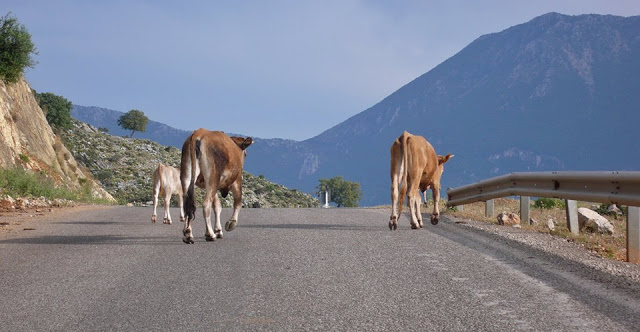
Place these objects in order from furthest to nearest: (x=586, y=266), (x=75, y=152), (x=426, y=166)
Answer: (x=75, y=152)
(x=426, y=166)
(x=586, y=266)

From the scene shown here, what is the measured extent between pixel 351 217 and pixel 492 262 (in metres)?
7.07

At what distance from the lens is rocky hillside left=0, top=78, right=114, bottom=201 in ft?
96.6

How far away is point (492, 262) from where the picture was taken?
271 inches

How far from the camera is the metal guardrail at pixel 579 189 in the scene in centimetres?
752

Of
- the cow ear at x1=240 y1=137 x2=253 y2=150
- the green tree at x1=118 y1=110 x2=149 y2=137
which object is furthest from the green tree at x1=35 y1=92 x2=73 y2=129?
the cow ear at x1=240 y1=137 x2=253 y2=150

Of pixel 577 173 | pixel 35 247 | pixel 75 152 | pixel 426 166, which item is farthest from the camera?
pixel 75 152

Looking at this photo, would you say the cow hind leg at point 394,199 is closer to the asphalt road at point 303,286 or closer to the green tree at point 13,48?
the asphalt road at point 303,286

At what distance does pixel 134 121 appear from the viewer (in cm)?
11981

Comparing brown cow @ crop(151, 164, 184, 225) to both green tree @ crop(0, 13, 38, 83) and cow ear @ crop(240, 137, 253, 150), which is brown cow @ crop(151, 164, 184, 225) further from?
green tree @ crop(0, 13, 38, 83)

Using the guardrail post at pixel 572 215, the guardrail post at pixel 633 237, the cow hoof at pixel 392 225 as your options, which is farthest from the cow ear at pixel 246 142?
the guardrail post at pixel 633 237

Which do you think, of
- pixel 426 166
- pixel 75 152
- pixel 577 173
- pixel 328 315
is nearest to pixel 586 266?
pixel 577 173

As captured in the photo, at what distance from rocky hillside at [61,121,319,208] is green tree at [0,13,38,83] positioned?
26389 millimetres

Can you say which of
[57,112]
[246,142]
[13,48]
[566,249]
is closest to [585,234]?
[566,249]

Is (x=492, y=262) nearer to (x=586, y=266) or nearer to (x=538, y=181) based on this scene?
(x=586, y=266)
